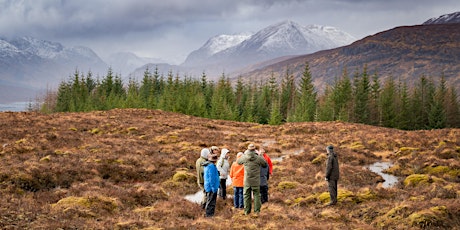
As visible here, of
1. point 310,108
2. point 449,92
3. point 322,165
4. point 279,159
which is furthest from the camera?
point 449,92

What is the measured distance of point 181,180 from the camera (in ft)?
67.9

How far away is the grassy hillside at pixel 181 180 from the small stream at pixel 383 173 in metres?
0.46

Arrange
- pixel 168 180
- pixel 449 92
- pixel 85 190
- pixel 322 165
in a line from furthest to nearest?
pixel 449 92 → pixel 322 165 → pixel 168 180 → pixel 85 190

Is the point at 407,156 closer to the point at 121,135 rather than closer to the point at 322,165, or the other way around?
the point at 322,165

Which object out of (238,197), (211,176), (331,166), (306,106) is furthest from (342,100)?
(211,176)

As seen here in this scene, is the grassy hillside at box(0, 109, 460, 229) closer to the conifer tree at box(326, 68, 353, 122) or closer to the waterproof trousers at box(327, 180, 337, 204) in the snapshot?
the waterproof trousers at box(327, 180, 337, 204)

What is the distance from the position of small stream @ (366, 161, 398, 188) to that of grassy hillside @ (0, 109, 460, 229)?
1.52 feet

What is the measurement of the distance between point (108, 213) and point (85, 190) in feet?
13.2

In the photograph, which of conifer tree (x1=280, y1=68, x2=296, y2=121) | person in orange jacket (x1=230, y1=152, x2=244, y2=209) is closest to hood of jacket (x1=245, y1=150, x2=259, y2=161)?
person in orange jacket (x1=230, y1=152, x2=244, y2=209)

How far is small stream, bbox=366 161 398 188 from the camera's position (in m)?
19.9

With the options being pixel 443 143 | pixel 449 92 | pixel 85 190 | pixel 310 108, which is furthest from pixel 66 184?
pixel 449 92

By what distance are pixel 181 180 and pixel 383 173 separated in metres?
12.4

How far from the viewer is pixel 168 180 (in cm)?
2048

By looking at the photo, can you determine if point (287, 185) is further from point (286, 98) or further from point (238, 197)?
point (286, 98)
